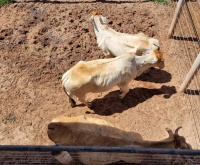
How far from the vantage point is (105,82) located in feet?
18.9

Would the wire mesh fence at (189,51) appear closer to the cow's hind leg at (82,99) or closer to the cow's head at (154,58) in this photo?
the cow's head at (154,58)

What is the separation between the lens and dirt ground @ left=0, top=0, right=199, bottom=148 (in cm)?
606

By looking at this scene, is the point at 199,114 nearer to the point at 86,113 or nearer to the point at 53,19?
the point at 86,113

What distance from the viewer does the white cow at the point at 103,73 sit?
558 centimetres

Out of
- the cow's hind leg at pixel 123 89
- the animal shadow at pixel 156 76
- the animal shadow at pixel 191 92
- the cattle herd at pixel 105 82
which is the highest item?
the cattle herd at pixel 105 82

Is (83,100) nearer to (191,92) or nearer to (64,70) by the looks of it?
(64,70)

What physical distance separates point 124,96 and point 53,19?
10.5ft

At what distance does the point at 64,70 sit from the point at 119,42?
1.50 m

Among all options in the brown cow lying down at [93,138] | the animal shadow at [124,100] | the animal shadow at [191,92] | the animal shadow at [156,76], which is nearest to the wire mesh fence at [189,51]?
the animal shadow at [191,92]

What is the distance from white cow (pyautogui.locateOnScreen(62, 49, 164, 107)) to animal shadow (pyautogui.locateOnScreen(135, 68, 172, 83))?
28.7 inches

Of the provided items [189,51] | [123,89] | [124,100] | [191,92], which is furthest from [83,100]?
[189,51]

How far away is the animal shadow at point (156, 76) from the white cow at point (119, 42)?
799 millimetres

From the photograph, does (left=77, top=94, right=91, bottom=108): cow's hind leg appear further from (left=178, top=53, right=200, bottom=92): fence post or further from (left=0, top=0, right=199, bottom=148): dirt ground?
(left=178, top=53, right=200, bottom=92): fence post

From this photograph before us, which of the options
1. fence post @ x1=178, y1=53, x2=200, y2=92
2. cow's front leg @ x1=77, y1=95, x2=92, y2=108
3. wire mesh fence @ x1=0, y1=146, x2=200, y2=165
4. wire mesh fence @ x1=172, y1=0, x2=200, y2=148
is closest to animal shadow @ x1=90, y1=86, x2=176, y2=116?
cow's front leg @ x1=77, y1=95, x2=92, y2=108
